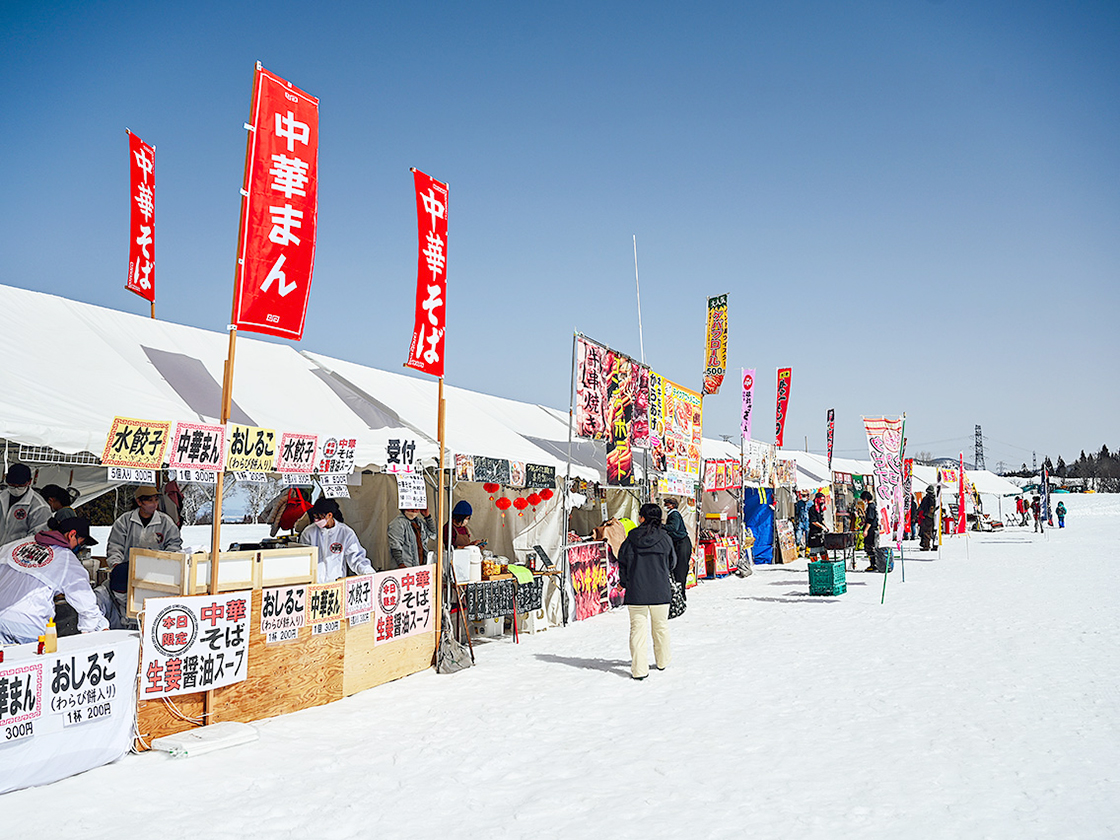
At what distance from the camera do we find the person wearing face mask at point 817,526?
1844 centimetres

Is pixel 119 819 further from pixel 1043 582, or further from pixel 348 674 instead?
pixel 1043 582

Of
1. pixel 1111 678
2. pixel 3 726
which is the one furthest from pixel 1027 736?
pixel 3 726

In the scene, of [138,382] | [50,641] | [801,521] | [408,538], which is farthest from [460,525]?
[801,521]

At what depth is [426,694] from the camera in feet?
23.2

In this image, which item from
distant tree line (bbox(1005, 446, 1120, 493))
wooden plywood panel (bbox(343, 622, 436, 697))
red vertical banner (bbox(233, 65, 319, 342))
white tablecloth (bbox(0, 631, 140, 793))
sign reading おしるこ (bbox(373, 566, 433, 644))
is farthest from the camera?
distant tree line (bbox(1005, 446, 1120, 493))

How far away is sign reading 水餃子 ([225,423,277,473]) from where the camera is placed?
19.8 ft

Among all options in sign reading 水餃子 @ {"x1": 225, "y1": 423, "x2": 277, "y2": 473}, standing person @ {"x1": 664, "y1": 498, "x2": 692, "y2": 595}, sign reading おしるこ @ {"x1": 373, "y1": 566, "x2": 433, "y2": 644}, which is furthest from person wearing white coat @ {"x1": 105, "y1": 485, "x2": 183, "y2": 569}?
standing person @ {"x1": 664, "y1": 498, "x2": 692, "y2": 595}

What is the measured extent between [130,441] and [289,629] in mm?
1887

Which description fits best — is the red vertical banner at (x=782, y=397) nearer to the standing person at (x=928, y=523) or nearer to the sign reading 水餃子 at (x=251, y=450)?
the standing person at (x=928, y=523)

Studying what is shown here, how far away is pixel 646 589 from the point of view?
25.7ft

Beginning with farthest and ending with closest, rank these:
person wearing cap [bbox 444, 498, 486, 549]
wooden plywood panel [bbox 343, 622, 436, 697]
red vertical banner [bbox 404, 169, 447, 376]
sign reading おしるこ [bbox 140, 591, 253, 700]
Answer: person wearing cap [bbox 444, 498, 486, 549] < red vertical banner [bbox 404, 169, 447, 376] < wooden plywood panel [bbox 343, 622, 436, 697] < sign reading おしるこ [bbox 140, 591, 253, 700]

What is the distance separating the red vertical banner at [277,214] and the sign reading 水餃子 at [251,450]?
783 mm

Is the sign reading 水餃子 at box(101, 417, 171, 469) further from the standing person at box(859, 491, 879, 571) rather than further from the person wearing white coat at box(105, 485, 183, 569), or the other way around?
the standing person at box(859, 491, 879, 571)

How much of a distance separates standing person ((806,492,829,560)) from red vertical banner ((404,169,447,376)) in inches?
383
